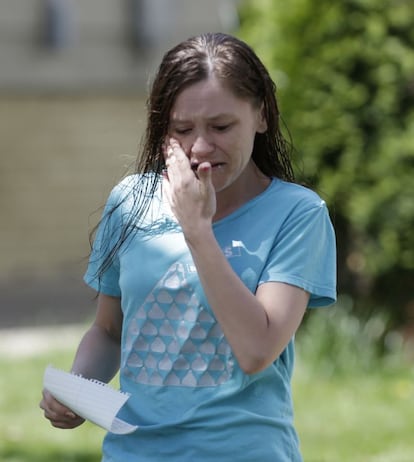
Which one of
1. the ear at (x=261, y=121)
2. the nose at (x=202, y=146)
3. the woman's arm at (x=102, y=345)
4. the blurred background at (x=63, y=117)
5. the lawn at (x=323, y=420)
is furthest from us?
the blurred background at (x=63, y=117)

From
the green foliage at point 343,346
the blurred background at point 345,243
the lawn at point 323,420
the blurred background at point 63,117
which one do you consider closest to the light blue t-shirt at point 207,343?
the blurred background at point 345,243

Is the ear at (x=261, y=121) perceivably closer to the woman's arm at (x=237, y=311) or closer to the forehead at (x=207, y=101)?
the forehead at (x=207, y=101)

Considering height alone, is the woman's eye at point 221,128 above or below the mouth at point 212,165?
above

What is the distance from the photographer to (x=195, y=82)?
2.41 m

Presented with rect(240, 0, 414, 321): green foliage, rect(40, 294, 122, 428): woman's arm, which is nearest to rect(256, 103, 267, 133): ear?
rect(40, 294, 122, 428): woman's arm

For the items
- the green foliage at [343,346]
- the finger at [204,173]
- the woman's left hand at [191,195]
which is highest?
the finger at [204,173]

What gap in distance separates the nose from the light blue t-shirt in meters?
0.18

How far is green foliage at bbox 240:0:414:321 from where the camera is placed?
23.4ft

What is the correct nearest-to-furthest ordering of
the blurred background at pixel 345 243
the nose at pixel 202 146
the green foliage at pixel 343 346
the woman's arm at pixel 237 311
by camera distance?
1. the woman's arm at pixel 237 311
2. the nose at pixel 202 146
3. the blurred background at pixel 345 243
4. the green foliage at pixel 343 346

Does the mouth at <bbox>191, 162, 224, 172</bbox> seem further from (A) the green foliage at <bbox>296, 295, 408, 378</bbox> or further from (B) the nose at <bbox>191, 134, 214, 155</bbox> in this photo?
(A) the green foliage at <bbox>296, 295, 408, 378</bbox>

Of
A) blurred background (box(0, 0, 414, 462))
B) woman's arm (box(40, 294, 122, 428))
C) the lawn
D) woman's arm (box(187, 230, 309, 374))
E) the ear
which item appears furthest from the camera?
blurred background (box(0, 0, 414, 462))

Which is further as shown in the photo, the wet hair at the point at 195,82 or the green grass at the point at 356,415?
the green grass at the point at 356,415

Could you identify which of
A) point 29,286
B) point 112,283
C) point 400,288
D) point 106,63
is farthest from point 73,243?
point 112,283

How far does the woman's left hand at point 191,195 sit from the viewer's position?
2.31 metres
